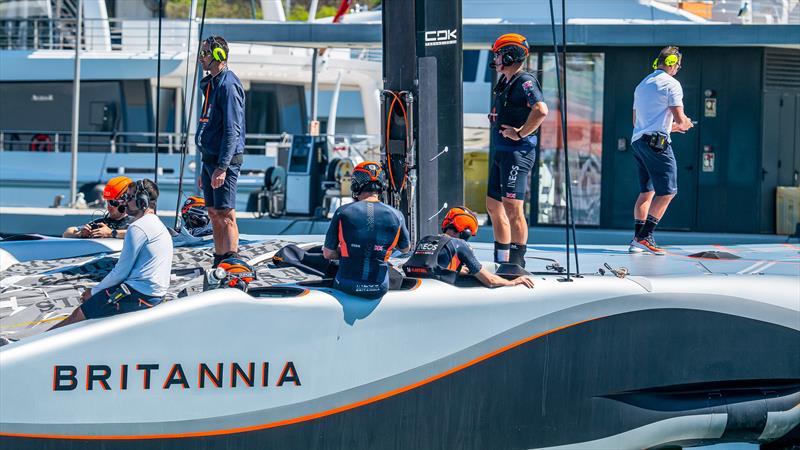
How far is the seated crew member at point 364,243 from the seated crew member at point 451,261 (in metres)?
0.33

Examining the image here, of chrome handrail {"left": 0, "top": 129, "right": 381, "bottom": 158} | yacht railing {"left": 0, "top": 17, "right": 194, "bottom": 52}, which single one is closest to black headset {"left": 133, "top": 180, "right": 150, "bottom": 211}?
chrome handrail {"left": 0, "top": 129, "right": 381, "bottom": 158}

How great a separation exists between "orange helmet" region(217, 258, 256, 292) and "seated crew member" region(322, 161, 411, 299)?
0.49 meters

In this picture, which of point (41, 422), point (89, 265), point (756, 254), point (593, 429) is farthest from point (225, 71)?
point (756, 254)

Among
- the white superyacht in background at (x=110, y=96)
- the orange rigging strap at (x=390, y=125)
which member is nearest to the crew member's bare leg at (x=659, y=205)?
the orange rigging strap at (x=390, y=125)

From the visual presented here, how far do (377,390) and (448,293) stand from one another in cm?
63

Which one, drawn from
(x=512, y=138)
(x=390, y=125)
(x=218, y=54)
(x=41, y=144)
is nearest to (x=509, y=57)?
(x=512, y=138)

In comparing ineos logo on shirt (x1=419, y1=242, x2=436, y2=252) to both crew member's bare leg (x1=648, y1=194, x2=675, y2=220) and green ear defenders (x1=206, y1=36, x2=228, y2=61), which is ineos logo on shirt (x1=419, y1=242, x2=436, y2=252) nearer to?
green ear defenders (x1=206, y1=36, x2=228, y2=61)

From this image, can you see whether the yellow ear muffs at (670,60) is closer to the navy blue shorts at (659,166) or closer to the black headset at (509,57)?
the navy blue shorts at (659,166)

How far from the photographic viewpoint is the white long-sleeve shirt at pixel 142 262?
19.1 feet

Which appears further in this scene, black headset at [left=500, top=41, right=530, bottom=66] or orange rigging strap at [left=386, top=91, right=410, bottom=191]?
orange rigging strap at [left=386, top=91, right=410, bottom=191]

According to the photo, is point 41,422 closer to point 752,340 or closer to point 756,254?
point 752,340

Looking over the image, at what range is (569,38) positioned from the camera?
12836 mm

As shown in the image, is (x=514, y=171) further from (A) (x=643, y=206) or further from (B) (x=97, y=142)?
(B) (x=97, y=142)

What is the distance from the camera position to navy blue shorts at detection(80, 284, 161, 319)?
5.73 meters
